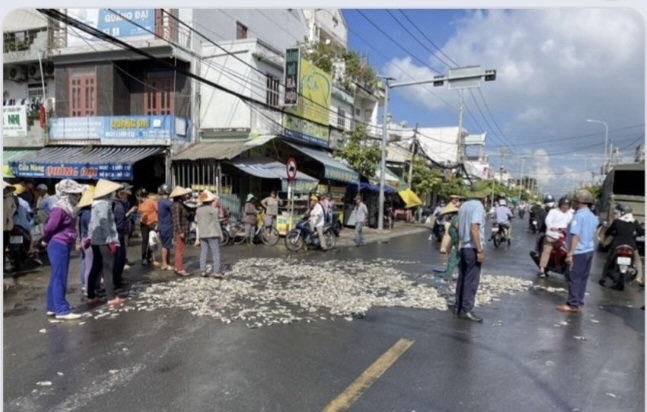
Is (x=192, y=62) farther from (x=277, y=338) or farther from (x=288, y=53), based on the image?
(x=277, y=338)

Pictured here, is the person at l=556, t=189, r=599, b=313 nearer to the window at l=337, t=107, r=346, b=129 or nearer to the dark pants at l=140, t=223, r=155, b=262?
the dark pants at l=140, t=223, r=155, b=262

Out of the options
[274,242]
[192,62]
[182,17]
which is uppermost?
[182,17]

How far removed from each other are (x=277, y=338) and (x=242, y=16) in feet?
60.3

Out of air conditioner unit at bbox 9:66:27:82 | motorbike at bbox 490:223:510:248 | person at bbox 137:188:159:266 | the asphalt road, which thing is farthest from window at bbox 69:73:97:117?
motorbike at bbox 490:223:510:248

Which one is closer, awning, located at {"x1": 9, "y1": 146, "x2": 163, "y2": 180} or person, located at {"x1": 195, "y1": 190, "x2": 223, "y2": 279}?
person, located at {"x1": 195, "y1": 190, "x2": 223, "y2": 279}

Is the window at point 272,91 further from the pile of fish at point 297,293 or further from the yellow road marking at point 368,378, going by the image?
the yellow road marking at point 368,378

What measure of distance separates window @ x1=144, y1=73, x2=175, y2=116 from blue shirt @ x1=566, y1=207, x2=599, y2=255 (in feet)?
48.8

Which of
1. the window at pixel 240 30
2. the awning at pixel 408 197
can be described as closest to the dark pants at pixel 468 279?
the window at pixel 240 30

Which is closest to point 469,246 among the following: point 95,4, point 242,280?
point 242,280

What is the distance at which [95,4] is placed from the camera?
114 inches

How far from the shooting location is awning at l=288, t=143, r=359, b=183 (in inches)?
725

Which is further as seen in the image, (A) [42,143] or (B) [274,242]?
(A) [42,143]

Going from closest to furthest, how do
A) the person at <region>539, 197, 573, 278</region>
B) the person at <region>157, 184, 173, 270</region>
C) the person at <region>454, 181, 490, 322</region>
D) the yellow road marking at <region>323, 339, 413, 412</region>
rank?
the yellow road marking at <region>323, 339, 413, 412</region>, the person at <region>454, 181, 490, 322</region>, the person at <region>157, 184, 173, 270</region>, the person at <region>539, 197, 573, 278</region>

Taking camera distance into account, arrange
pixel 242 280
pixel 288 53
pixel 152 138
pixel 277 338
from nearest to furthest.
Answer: pixel 277 338 → pixel 242 280 → pixel 152 138 → pixel 288 53
